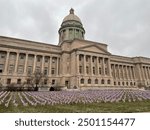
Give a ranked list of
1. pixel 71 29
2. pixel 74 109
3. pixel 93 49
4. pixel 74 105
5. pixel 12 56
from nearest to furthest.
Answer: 1. pixel 74 109
2. pixel 74 105
3. pixel 12 56
4. pixel 93 49
5. pixel 71 29

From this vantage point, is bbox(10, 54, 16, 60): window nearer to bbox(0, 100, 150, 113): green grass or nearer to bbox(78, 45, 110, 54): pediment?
bbox(78, 45, 110, 54): pediment

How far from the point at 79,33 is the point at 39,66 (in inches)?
1136

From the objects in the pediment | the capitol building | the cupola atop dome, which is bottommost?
the capitol building

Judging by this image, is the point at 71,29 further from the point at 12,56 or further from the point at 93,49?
the point at 12,56

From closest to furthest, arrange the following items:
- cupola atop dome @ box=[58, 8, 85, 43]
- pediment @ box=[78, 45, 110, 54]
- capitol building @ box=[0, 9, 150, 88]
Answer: capitol building @ box=[0, 9, 150, 88] → pediment @ box=[78, 45, 110, 54] → cupola atop dome @ box=[58, 8, 85, 43]

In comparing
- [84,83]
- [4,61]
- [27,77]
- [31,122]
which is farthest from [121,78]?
[31,122]

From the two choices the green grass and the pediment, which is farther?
the pediment

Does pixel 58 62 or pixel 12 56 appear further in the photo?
pixel 58 62

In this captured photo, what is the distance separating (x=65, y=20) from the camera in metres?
70.4

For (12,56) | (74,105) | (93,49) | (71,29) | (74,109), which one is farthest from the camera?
(71,29)

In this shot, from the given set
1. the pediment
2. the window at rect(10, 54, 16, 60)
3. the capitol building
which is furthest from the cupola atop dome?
the window at rect(10, 54, 16, 60)

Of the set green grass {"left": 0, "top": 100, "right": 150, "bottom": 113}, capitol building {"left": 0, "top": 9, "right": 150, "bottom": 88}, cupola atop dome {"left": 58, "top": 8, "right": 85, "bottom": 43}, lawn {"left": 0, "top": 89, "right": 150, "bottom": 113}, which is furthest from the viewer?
cupola atop dome {"left": 58, "top": 8, "right": 85, "bottom": 43}

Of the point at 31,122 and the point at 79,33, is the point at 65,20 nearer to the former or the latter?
the point at 79,33

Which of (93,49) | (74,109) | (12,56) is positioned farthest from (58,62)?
(74,109)
